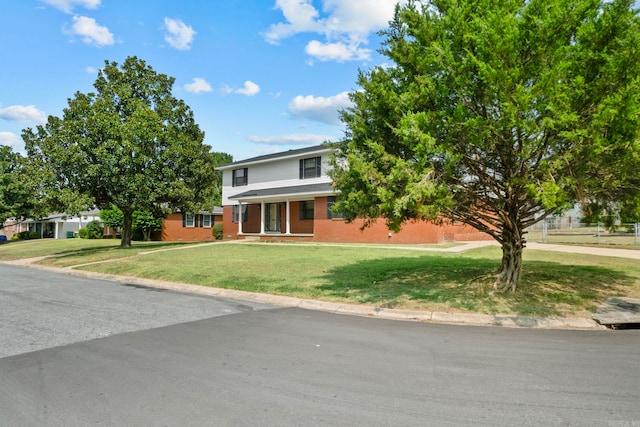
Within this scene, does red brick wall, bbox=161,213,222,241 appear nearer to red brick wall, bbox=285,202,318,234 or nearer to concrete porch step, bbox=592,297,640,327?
red brick wall, bbox=285,202,318,234

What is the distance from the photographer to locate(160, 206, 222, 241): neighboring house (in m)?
38.9

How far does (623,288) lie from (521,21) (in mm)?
6535

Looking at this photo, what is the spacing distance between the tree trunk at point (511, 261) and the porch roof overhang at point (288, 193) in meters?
15.9

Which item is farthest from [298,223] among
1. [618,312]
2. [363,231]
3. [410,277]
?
[618,312]

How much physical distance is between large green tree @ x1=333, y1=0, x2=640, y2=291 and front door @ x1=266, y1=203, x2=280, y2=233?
23306 mm

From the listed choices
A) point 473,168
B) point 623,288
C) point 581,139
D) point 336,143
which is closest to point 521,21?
point 581,139

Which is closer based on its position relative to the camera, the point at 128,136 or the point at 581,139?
the point at 581,139

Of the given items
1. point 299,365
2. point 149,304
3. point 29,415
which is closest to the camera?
point 29,415

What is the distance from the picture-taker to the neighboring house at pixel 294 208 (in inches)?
997

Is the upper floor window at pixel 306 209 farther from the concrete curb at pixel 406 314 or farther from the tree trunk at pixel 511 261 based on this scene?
the tree trunk at pixel 511 261

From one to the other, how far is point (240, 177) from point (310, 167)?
774cm

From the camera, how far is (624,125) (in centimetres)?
664

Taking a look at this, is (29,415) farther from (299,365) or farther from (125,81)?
(125,81)

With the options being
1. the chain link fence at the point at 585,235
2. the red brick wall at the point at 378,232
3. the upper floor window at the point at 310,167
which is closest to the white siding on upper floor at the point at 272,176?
the upper floor window at the point at 310,167
